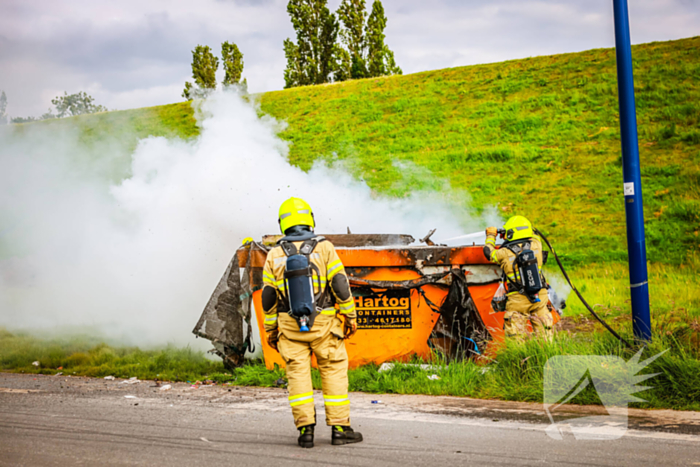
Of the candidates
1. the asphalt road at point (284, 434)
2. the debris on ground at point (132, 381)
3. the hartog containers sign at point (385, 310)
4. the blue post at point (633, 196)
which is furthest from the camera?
the debris on ground at point (132, 381)

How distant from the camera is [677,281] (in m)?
9.70

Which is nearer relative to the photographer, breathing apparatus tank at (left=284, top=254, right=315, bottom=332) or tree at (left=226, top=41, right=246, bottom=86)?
breathing apparatus tank at (left=284, top=254, right=315, bottom=332)

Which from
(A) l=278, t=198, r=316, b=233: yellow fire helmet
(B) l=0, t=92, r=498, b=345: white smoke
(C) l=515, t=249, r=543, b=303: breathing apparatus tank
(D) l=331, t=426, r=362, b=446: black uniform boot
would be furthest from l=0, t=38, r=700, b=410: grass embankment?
(A) l=278, t=198, r=316, b=233: yellow fire helmet

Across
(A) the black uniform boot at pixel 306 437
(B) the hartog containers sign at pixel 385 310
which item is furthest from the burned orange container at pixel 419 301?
(A) the black uniform boot at pixel 306 437

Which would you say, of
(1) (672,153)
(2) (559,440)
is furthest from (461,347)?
(1) (672,153)

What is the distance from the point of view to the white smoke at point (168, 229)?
8.42m

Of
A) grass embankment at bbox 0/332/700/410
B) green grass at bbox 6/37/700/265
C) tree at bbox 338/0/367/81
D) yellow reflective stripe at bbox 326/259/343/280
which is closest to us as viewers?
yellow reflective stripe at bbox 326/259/343/280

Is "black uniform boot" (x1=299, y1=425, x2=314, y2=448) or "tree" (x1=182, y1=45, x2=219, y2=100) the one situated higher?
"tree" (x1=182, y1=45, x2=219, y2=100)

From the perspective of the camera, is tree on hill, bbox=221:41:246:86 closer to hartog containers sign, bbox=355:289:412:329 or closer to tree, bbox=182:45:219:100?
tree, bbox=182:45:219:100

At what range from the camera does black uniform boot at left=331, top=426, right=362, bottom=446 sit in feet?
12.1

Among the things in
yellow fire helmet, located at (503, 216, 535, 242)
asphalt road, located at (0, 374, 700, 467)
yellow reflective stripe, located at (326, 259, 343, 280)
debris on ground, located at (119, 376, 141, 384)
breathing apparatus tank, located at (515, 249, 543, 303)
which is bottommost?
debris on ground, located at (119, 376, 141, 384)

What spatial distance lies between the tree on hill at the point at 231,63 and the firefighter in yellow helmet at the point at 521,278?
31600 mm

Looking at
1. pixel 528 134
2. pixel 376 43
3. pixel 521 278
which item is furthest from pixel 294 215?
pixel 376 43

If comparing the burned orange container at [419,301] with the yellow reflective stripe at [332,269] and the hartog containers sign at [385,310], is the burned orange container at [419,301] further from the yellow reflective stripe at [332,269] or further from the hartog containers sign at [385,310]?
the yellow reflective stripe at [332,269]
